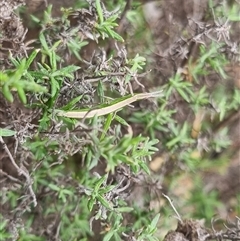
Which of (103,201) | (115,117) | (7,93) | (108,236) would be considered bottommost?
(108,236)

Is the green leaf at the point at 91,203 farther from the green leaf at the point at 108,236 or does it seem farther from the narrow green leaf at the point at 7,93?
the narrow green leaf at the point at 7,93

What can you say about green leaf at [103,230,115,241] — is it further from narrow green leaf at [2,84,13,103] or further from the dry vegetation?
narrow green leaf at [2,84,13,103]

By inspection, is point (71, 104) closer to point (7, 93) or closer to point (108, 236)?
point (7, 93)

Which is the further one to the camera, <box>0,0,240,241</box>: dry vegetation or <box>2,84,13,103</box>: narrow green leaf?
<box>0,0,240,241</box>: dry vegetation

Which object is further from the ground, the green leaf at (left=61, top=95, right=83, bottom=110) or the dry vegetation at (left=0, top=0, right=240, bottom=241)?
the green leaf at (left=61, top=95, right=83, bottom=110)

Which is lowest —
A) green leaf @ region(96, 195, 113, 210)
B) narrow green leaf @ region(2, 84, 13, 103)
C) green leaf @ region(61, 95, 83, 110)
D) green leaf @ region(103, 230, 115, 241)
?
green leaf @ region(103, 230, 115, 241)

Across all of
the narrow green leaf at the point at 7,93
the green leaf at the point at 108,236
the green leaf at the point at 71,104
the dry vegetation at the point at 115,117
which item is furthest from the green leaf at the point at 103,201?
the narrow green leaf at the point at 7,93

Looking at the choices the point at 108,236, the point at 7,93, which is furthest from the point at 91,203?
the point at 7,93

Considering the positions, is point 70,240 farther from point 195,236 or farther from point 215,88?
point 215,88

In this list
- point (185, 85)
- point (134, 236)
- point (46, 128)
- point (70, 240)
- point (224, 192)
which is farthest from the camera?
point (224, 192)

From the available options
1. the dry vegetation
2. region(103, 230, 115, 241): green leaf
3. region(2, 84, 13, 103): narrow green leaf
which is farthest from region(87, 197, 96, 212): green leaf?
region(2, 84, 13, 103): narrow green leaf

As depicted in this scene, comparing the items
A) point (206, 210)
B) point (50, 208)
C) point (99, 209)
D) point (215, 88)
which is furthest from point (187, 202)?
point (99, 209)
